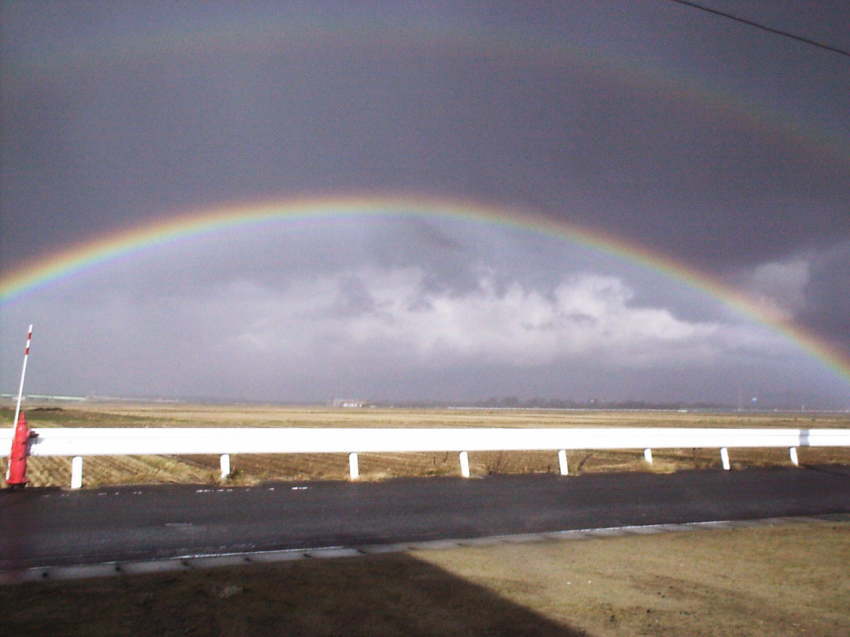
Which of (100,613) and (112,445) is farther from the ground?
(112,445)

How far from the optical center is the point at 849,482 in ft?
58.2

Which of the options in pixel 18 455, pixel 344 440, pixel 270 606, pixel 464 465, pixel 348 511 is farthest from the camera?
pixel 464 465

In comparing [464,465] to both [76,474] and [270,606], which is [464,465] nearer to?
[76,474]

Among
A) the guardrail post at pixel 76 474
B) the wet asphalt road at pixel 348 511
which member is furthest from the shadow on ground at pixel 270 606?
the guardrail post at pixel 76 474

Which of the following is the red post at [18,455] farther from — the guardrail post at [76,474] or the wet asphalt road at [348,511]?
the guardrail post at [76,474]

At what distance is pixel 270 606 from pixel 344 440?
9.95 metres

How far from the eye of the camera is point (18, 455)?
12.5 metres

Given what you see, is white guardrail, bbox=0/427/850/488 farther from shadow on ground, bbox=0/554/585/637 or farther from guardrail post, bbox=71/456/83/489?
shadow on ground, bbox=0/554/585/637

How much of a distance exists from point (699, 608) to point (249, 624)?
12.9 feet

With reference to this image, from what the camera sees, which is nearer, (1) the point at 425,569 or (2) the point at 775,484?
(1) the point at 425,569

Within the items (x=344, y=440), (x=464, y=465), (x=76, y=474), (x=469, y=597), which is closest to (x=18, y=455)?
(x=76, y=474)

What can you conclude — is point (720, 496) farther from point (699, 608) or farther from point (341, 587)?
point (341, 587)

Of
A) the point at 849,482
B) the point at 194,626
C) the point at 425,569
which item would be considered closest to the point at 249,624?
the point at 194,626

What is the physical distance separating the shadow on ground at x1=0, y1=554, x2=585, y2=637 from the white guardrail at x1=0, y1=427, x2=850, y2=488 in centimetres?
752
